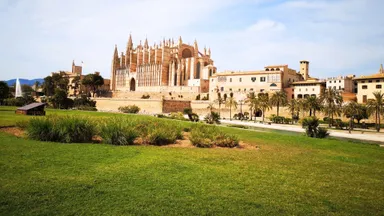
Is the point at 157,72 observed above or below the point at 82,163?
above

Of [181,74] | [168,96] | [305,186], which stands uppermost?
[181,74]

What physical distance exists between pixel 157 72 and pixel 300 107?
160 ft

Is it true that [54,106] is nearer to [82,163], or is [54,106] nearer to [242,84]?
[242,84]

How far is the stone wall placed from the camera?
5911 cm

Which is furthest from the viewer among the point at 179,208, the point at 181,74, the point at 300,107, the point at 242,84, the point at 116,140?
the point at 181,74

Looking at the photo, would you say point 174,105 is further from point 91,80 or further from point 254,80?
point 91,80

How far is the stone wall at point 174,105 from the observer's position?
59106 millimetres

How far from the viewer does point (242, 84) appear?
64.6 metres

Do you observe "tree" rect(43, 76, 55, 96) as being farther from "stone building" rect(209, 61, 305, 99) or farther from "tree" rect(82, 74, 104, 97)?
"stone building" rect(209, 61, 305, 99)

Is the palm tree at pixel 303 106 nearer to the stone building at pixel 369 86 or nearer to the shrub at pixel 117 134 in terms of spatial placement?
the stone building at pixel 369 86

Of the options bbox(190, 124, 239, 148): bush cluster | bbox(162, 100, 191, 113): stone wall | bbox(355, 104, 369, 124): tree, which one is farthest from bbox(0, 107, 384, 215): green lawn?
bbox(162, 100, 191, 113): stone wall

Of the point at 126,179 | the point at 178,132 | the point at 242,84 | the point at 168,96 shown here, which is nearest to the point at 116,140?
the point at 178,132

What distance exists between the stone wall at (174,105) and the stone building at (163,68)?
28.8 ft

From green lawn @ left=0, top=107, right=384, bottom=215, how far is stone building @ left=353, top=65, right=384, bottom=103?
150 feet
